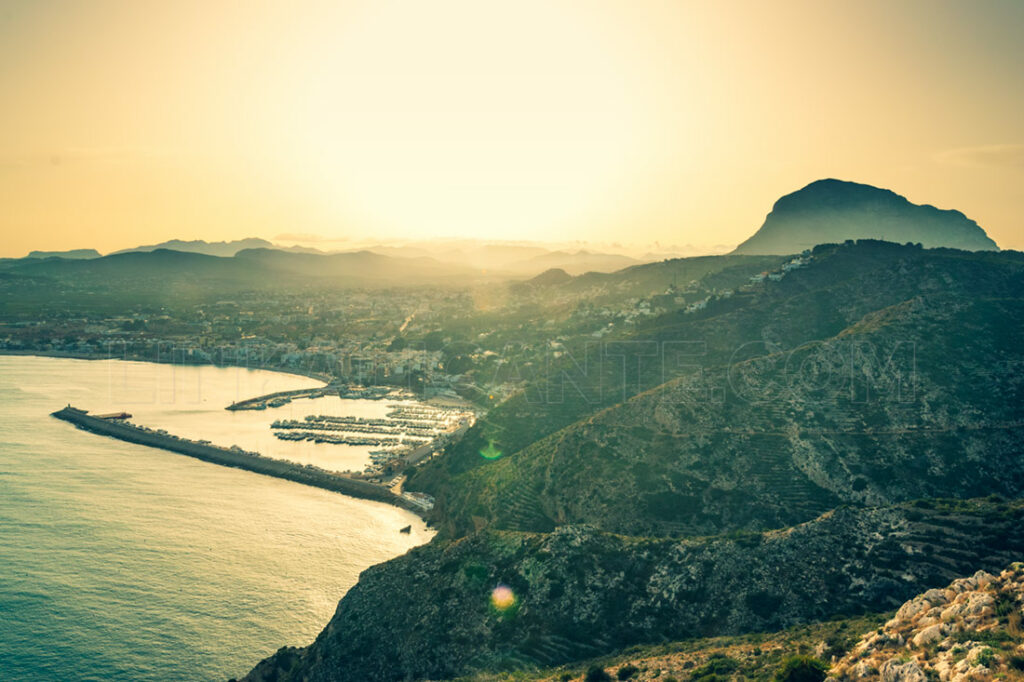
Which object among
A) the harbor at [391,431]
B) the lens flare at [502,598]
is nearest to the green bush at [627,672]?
the lens flare at [502,598]

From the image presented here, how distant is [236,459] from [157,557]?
35.1m

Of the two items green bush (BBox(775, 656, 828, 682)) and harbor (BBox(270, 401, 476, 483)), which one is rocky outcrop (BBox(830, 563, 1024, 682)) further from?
harbor (BBox(270, 401, 476, 483))

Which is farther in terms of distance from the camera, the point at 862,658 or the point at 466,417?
the point at 466,417

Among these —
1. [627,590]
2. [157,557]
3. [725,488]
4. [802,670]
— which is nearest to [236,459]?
[157,557]

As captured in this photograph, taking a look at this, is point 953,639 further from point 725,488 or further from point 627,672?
point 725,488

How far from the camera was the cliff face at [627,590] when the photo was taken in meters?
38.9

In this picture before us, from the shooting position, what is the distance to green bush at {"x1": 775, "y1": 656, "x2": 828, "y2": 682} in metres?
26.1

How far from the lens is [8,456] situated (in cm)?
9794

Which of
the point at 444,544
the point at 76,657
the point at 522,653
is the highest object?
the point at 444,544

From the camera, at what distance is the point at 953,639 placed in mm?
22906

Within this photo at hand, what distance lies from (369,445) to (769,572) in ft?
267

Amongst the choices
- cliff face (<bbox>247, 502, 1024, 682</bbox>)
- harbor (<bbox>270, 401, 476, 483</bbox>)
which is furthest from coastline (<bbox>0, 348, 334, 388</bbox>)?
cliff face (<bbox>247, 502, 1024, 682</bbox>)

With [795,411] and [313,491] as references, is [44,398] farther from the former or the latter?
[795,411]

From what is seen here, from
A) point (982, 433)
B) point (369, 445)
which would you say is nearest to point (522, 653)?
point (982, 433)
